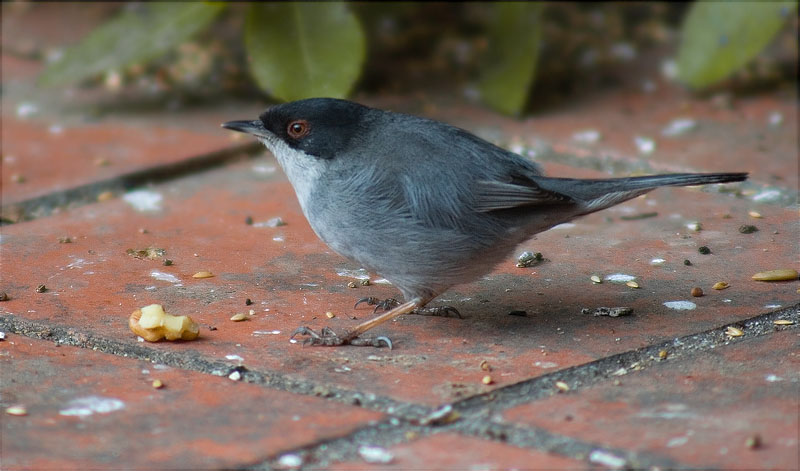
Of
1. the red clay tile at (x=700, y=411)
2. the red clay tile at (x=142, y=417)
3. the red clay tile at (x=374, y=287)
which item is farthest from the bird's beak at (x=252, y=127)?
the red clay tile at (x=700, y=411)

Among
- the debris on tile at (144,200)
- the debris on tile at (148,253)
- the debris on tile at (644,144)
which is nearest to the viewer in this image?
the debris on tile at (148,253)

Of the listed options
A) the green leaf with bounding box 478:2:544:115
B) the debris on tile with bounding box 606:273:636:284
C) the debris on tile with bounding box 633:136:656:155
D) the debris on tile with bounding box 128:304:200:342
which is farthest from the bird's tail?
the green leaf with bounding box 478:2:544:115

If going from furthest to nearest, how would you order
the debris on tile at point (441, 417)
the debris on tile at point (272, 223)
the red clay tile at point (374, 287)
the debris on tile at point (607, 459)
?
the debris on tile at point (272, 223)
the red clay tile at point (374, 287)
the debris on tile at point (441, 417)
the debris on tile at point (607, 459)

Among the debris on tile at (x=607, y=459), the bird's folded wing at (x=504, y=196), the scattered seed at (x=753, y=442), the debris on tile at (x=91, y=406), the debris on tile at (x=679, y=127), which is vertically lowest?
the debris on tile at (x=91, y=406)

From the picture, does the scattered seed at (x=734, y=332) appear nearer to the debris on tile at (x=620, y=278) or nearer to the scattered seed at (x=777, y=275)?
the scattered seed at (x=777, y=275)

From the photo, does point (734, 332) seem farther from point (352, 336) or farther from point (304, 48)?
point (304, 48)

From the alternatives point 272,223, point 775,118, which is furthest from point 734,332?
point 775,118

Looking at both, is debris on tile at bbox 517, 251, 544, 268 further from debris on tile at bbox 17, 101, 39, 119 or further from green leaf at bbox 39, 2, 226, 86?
debris on tile at bbox 17, 101, 39, 119

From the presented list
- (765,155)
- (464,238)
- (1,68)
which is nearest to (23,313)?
(464,238)
